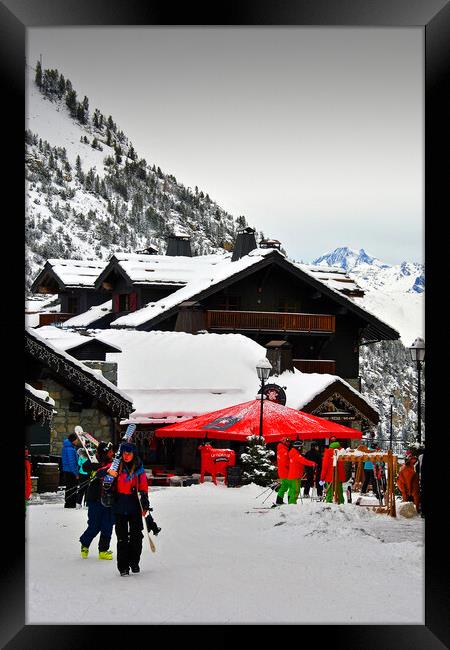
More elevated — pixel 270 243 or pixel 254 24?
pixel 270 243

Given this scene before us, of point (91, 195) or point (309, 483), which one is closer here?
point (309, 483)

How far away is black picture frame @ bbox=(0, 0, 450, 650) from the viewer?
691 centimetres

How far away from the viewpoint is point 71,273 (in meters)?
46.7

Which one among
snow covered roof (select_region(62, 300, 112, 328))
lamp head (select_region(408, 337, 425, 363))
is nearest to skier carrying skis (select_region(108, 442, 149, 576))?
lamp head (select_region(408, 337, 425, 363))

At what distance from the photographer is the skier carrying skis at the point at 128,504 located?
996cm

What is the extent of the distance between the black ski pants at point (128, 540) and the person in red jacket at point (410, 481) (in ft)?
20.1

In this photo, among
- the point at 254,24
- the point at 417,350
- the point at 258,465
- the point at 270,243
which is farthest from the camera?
the point at 270,243

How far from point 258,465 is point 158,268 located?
69.3 ft

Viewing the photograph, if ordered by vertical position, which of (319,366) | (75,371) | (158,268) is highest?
(158,268)

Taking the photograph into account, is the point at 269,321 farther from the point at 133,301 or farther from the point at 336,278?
the point at 336,278

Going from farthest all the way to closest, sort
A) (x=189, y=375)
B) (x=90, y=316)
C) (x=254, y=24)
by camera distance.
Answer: (x=90, y=316) → (x=189, y=375) → (x=254, y=24)

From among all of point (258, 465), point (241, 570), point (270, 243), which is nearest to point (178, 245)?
point (270, 243)
